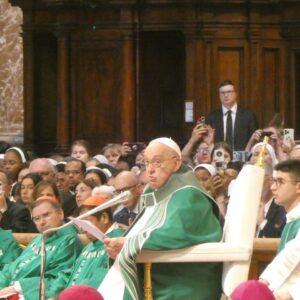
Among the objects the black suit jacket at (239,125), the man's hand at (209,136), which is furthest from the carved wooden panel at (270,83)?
the man's hand at (209,136)

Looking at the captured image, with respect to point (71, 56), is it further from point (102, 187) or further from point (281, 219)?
point (281, 219)

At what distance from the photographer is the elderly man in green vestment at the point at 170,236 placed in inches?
416

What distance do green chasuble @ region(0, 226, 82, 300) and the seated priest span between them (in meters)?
0.14

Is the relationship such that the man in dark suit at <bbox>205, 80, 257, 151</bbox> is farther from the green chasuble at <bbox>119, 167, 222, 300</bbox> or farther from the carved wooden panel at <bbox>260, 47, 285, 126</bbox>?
the green chasuble at <bbox>119, 167, 222, 300</bbox>

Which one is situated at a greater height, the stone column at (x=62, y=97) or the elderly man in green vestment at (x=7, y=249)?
the stone column at (x=62, y=97)

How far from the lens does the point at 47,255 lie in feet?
40.7

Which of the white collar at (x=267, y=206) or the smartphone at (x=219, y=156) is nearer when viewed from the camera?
the white collar at (x=267, y=206)

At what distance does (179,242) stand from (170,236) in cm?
7

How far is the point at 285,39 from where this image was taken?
21.1 meters

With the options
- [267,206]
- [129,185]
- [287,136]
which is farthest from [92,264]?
[287,136]

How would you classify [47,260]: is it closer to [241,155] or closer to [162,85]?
[241,155]

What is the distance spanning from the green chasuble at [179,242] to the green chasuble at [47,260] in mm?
1707

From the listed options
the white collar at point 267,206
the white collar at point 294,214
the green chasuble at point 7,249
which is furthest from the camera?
the white collar at point 267,206

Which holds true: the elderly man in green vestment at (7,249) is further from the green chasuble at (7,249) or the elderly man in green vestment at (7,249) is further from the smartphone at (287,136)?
the smartphone at (287,136)
